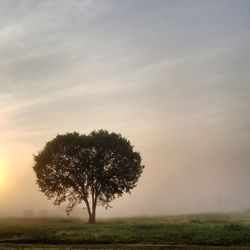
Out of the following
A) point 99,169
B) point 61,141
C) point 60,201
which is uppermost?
point 61,141

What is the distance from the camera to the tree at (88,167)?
293 feet

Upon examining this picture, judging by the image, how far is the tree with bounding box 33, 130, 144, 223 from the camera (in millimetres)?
89312

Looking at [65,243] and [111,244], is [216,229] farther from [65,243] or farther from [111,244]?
[65,243]

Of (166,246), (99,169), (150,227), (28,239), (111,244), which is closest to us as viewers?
(166,246)

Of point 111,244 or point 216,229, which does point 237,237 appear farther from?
point 111,244

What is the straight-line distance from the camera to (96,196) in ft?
296

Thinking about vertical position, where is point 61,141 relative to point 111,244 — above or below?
above

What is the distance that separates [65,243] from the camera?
46219 mm

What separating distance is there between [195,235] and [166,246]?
24.9 feet

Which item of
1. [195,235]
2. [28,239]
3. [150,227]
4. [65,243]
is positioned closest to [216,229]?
[195,235]

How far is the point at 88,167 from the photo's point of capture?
89000 millimetres

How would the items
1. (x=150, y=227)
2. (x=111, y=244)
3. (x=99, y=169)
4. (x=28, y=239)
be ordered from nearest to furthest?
1. (x=111, y=244)
2. (x=28, y=239)
3. (x=150, y=227)
4. (x=99, y=169)

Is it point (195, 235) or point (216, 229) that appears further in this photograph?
point (216, 229)

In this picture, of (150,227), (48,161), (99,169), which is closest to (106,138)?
(99,169)
